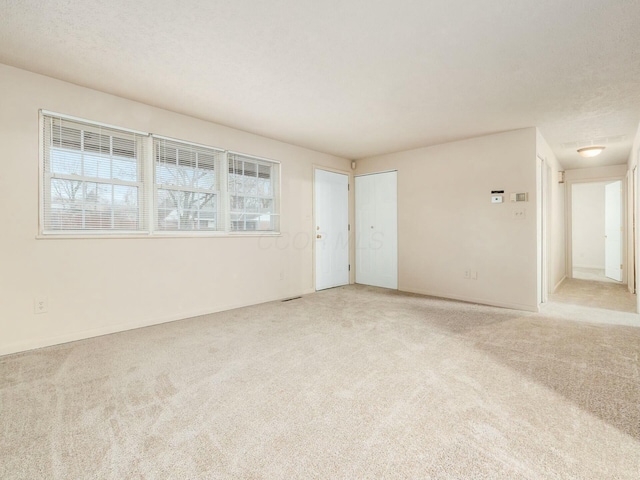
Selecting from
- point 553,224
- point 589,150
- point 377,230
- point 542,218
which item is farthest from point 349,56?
point 553,224

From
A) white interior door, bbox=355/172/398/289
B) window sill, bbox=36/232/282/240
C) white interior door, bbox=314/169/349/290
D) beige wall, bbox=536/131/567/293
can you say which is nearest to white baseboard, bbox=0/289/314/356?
window sill, bbox=36/232/282/240

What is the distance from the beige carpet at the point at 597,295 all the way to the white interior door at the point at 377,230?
2.50 metres

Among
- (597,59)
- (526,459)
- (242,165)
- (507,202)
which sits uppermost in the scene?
(597,59)

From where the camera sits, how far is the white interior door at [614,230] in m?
5.91

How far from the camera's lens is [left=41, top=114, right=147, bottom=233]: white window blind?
2.81 m

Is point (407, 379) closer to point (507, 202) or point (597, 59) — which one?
point (597, 59)

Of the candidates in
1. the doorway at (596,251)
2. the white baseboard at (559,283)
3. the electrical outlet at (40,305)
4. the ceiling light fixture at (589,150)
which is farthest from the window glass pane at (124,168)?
the white baseboard at (559,283)

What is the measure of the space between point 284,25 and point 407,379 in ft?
8.48

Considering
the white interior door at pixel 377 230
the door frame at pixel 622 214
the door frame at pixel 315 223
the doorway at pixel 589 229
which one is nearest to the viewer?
the door frame at pixel 315 223

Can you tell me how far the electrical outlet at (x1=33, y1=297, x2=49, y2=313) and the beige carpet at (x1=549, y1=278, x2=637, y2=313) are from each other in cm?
628

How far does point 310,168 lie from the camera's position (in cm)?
515

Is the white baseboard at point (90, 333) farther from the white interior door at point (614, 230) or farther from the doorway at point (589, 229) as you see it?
the doorway at point (589, 229)

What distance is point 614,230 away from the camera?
610 centimetres

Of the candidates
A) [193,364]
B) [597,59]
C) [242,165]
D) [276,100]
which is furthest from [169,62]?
[597,59]
